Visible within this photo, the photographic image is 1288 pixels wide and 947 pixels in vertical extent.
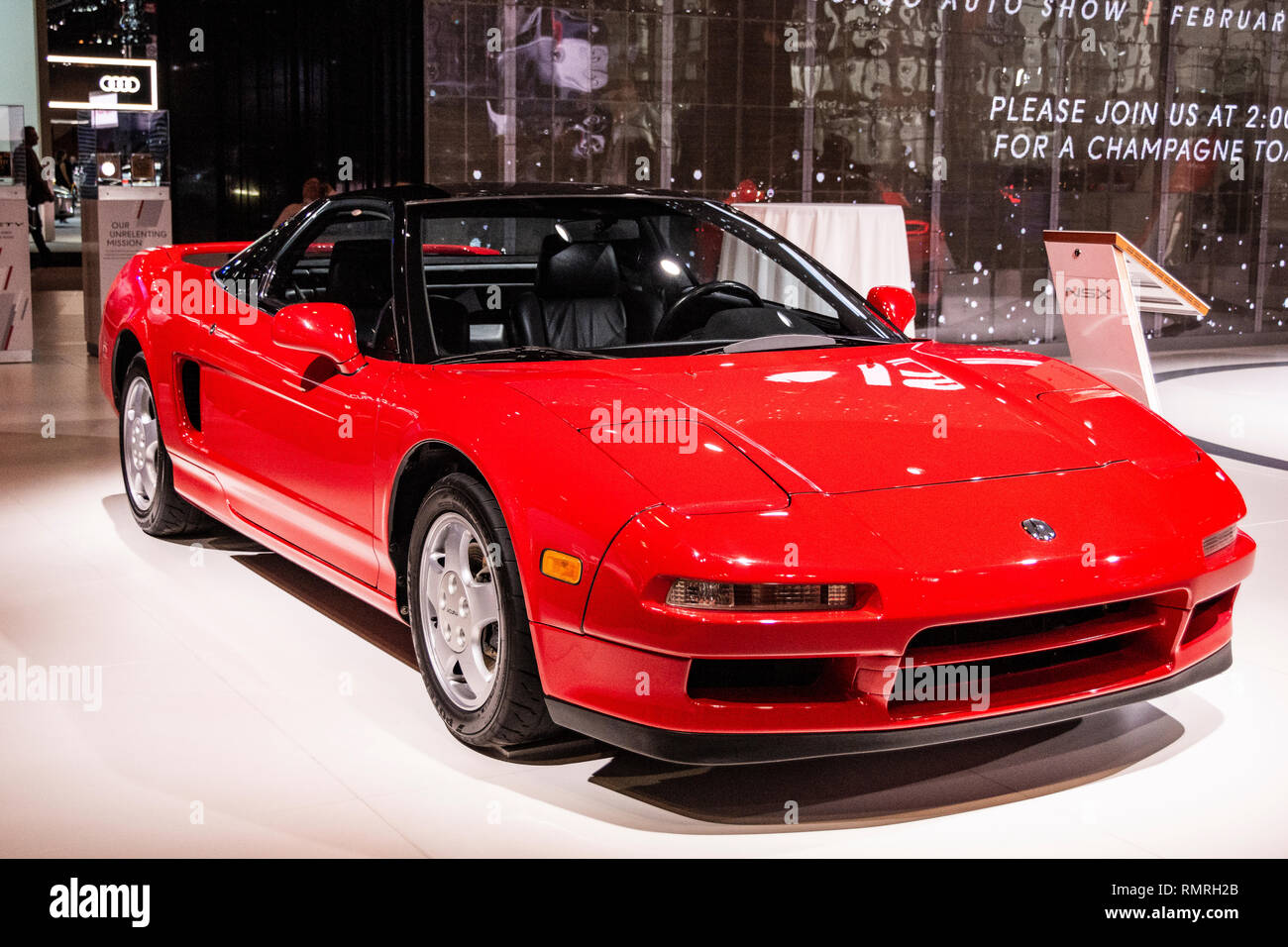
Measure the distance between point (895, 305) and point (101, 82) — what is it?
16.2 metres

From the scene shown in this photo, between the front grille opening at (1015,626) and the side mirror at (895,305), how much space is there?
154 centimetres

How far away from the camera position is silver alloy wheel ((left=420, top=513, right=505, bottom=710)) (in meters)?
3.27

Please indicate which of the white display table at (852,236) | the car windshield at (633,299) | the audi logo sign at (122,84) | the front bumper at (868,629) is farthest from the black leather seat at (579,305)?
the audi logo sign at (122,84)

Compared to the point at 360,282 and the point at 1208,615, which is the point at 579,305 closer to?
the point at 360,282

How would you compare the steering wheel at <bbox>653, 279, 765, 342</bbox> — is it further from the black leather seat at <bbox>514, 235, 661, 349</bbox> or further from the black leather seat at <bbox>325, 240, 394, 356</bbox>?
the black leather seat at <bbox>325, 240, 394, 356</bbox>

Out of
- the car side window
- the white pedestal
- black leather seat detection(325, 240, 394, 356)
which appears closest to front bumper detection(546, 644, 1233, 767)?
the car side window

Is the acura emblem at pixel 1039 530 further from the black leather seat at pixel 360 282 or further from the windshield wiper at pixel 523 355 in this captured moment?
the black leather seat at pixel 360 282

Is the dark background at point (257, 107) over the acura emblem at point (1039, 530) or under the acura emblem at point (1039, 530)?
over

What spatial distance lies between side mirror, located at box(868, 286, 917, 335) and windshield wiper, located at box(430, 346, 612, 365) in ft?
3.67

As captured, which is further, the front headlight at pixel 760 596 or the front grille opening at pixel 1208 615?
the front grille opening at pixel 1208 615

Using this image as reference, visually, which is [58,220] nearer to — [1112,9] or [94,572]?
[1112,9]

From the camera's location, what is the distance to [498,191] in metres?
4.20

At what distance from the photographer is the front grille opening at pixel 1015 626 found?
2850 mm

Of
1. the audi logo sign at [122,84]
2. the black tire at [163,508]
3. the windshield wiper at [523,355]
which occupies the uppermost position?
the audi logo sign at [122,84]
